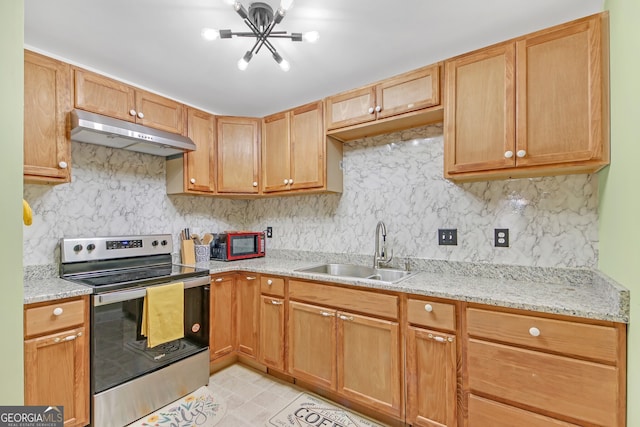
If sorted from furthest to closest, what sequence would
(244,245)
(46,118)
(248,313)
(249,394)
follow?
1. (244,245)
2. (248,313)
3. (249,394)
4. (46,118)

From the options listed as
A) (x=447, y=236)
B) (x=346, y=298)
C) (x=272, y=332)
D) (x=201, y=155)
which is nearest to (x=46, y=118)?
(x=201, y=155)

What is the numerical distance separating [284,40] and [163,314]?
6.38 feet

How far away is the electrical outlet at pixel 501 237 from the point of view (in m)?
1.96

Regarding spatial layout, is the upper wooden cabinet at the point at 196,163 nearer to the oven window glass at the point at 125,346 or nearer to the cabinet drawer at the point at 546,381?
the oven window glass at the point at 125,346

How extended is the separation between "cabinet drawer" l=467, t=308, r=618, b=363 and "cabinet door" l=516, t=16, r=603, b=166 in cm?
82

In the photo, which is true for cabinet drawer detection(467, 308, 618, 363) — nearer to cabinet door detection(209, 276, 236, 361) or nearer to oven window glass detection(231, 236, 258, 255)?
cabinet door detection(209, 276, 236, 361)

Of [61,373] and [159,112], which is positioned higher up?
[159,112]

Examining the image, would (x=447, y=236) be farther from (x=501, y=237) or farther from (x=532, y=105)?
(x=532, y=105)

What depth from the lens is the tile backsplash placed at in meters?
1.84

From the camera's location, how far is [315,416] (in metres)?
1.96

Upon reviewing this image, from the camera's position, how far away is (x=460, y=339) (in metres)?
1.59

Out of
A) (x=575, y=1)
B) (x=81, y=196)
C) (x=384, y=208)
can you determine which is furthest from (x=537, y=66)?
(x=81, y=196)

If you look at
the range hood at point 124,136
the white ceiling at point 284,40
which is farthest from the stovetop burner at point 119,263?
the white ceiling at point 284,40

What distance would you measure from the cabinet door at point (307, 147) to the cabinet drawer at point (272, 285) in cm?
83
